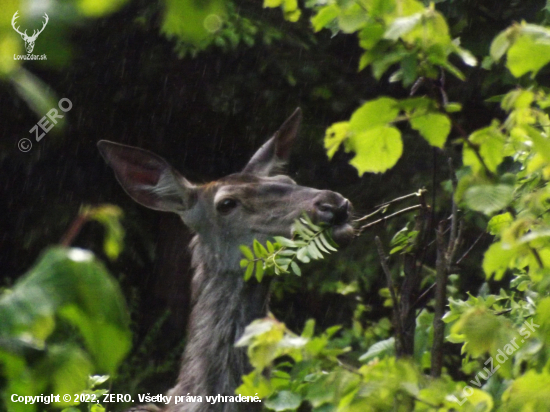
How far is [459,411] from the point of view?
1.53 metres

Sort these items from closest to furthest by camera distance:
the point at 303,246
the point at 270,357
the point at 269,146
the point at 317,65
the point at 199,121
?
the point at 270,357, the point at 303,246, the point at 269,146, the point at 317,65, the point at 199,121

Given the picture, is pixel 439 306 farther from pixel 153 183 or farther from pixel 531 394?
pixel 153 183

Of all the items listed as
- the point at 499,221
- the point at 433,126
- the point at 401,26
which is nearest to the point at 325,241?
the point at 499,221

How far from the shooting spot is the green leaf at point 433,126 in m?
1.52

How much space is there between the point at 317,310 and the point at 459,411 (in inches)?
270

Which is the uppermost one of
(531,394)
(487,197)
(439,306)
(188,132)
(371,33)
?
(371,33)

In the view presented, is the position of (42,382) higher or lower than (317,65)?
higher

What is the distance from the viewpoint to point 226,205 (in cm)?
433

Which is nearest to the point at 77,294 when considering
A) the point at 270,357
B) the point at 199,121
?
the point at 270,357

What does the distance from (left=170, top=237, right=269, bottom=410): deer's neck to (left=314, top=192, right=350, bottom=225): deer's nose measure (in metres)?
0.71

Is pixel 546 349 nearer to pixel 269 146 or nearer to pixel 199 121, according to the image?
pixel 269 146

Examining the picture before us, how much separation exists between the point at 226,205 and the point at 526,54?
3.04 m

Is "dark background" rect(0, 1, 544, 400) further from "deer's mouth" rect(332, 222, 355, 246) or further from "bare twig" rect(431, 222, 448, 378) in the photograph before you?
"bare twig" rect(431, 222, 448, 378)

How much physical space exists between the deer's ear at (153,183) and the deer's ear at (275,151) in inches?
24.4
